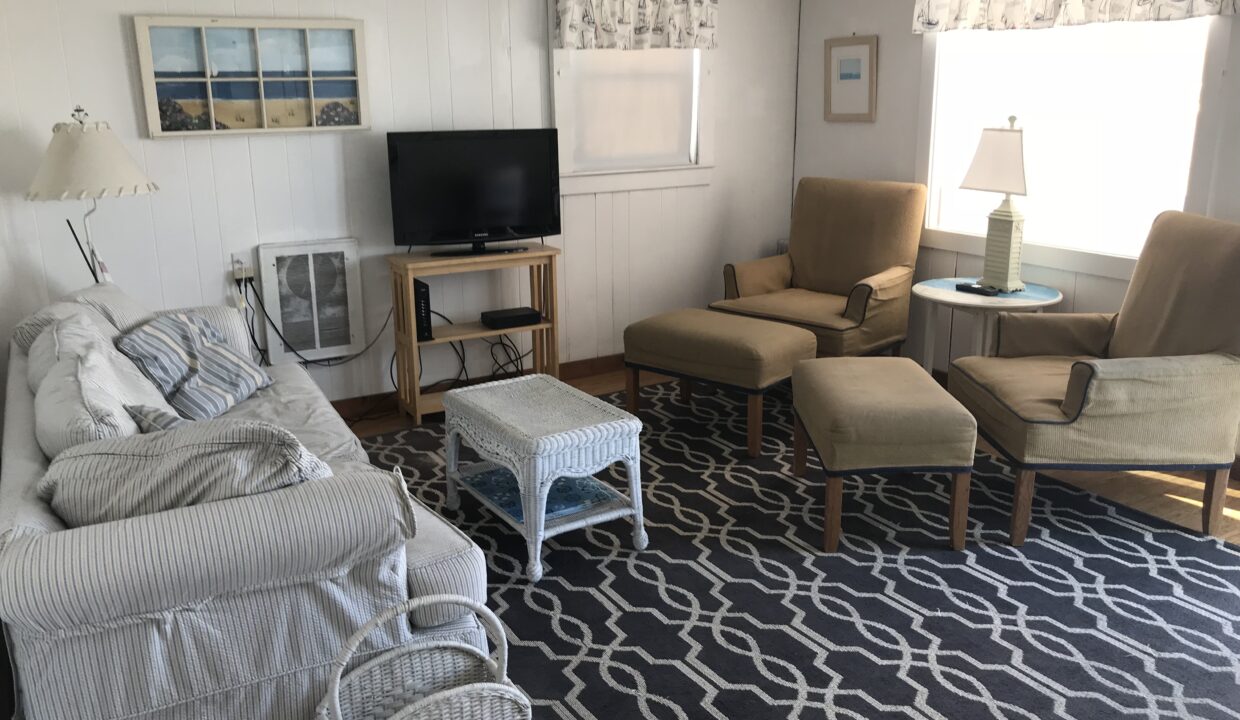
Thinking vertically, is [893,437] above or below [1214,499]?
above

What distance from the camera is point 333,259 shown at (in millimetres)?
4223

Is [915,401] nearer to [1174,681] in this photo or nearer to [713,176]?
[1174,681]

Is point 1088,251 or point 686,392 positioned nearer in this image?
point 1088,251

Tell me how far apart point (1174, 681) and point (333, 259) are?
3.39 metres

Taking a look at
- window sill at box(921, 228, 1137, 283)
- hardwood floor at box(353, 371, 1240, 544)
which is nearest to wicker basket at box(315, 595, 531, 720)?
hardwood floor at box(353, 371, 1240, 544)

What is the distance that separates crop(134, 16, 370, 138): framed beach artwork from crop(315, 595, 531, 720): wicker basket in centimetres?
270

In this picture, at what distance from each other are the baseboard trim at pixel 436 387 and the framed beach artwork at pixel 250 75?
1211mm

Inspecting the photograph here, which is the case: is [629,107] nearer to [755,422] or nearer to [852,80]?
[852,80]

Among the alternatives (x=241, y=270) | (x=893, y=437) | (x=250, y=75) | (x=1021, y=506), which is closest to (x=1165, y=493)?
(x=1021, y=506)

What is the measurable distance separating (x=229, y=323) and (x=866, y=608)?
2.35m

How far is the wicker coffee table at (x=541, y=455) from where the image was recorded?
2.88 metres

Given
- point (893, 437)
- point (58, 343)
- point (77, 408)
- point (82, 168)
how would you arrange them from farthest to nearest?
point (82, 168) < point (893, 437) < point (58, 343) < point (77, 408)

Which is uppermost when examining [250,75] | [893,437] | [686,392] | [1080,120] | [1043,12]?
[1043,12]

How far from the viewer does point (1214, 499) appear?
10.4 ft
